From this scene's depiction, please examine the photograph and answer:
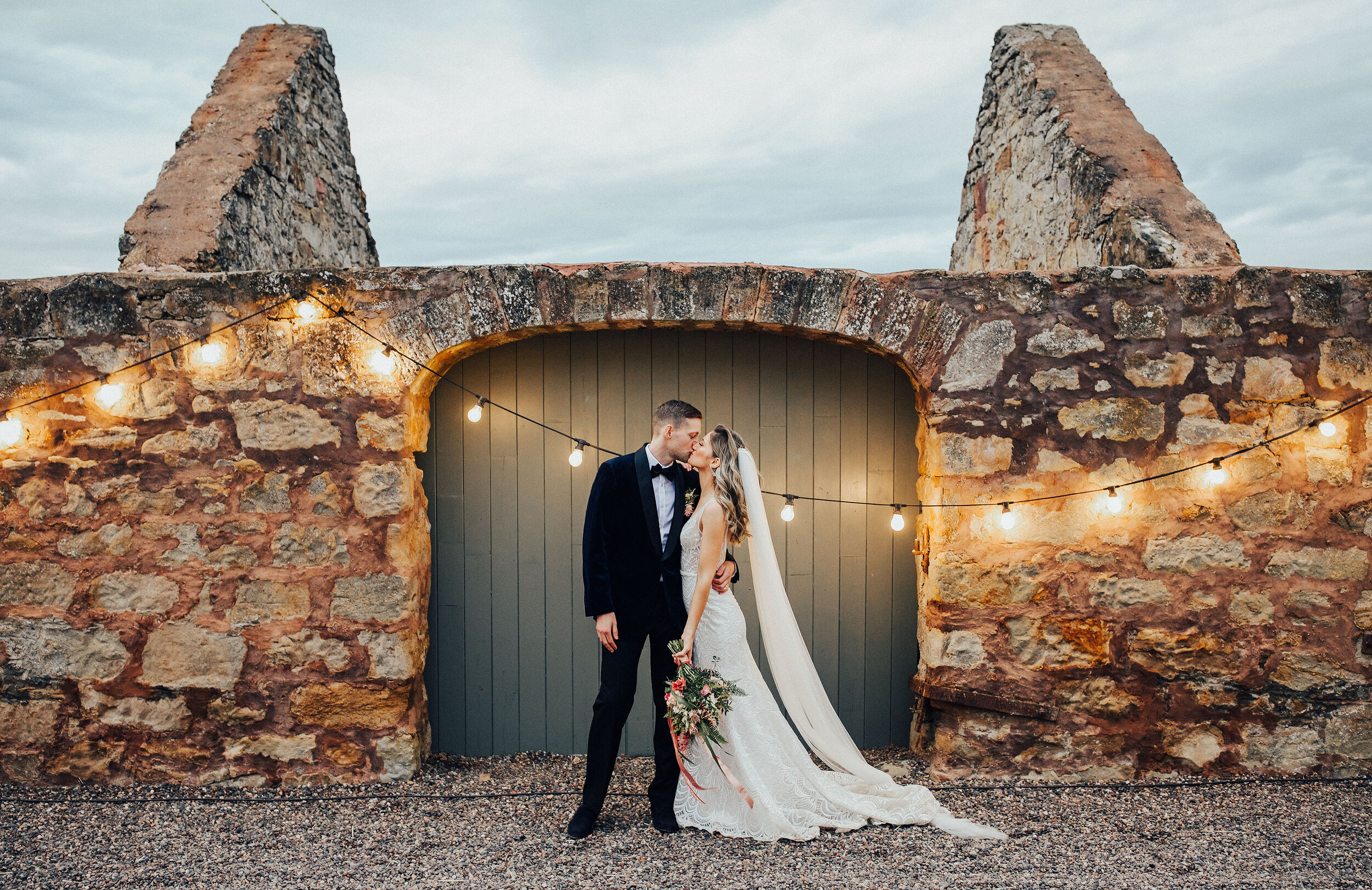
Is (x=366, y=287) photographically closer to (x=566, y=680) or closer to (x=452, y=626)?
(x=452, y=626)

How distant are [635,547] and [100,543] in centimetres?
237

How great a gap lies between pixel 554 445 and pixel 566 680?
3.81ft

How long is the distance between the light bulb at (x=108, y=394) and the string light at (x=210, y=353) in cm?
36

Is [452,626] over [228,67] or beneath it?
beneath

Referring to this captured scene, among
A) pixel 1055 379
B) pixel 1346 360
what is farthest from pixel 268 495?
pixel 1346 360

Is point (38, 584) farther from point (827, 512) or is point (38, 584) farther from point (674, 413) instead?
point (827, 512)

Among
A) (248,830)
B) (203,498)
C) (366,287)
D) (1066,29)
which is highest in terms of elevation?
(1066,29)

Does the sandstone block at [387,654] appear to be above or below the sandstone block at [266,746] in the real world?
above

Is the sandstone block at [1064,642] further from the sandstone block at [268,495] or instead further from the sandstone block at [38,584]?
the sandstone block at [38,584]

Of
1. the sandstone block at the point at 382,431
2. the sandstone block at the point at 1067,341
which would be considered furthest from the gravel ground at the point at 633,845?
the sandstone block at the point at 1067,341

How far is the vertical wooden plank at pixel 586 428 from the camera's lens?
3715mm

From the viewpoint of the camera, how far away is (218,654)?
3.31 metres

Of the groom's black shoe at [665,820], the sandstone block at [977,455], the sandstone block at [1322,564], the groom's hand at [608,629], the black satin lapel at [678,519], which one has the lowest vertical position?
the groom's black shoe at [665,820]

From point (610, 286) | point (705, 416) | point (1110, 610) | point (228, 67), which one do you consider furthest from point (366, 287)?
point (1110, 610)
